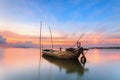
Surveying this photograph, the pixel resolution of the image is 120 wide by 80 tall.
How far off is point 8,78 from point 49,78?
10.4 ft

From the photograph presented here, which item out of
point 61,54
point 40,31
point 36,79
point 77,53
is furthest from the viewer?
point 40,31

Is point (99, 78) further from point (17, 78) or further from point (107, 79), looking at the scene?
point (17, 78)

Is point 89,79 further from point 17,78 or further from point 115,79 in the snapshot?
point 17,78

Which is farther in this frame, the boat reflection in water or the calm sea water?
the boat reflection in water

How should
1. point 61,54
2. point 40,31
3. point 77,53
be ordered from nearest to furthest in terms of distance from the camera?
point 77,53
point 61,54
point 40,31

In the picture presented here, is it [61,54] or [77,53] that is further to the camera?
[61,54]

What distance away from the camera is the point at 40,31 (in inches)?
1640

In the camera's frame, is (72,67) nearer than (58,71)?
No

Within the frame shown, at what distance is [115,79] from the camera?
11.4 metres

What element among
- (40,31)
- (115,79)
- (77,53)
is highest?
(40,31)

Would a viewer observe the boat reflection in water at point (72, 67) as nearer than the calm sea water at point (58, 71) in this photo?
No

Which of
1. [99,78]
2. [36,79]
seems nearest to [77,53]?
[99,78]

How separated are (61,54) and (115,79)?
532 inches

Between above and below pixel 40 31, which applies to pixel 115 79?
below
